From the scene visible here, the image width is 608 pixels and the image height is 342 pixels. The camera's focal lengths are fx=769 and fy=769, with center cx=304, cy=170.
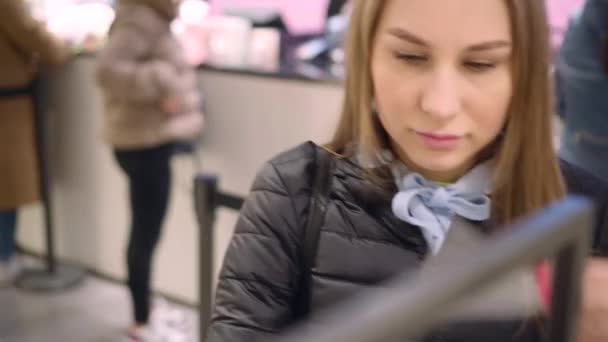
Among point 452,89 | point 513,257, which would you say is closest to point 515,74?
point 452,89

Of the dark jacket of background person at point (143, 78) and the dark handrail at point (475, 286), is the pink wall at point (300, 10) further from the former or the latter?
the dark handrail at point (475, 286)

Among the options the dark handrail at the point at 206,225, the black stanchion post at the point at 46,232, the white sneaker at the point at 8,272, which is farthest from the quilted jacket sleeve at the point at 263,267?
the white sneaker at the point at 8,272

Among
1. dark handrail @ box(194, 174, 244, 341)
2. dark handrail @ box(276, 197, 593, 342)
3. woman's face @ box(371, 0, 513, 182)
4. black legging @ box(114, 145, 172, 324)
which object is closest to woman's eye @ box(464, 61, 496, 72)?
A: woman's face @ box(371, 0, 513, 182)

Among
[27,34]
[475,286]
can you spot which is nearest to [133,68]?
[27,34]

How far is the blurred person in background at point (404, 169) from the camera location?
2.91 feet

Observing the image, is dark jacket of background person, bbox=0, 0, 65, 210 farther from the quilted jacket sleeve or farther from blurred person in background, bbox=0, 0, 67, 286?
the quilted jacket sleeve

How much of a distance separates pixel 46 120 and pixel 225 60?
0.95 metres

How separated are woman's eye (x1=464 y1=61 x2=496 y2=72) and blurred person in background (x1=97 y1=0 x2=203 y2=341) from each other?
1.63m

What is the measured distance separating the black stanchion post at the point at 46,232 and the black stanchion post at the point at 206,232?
5.49ft

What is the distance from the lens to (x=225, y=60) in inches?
110

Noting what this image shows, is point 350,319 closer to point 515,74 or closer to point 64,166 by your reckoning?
point 515,74

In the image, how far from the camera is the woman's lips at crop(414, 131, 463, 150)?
914 millimetres

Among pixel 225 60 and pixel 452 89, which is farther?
pixel 225 60

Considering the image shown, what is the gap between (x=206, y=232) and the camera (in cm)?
158
